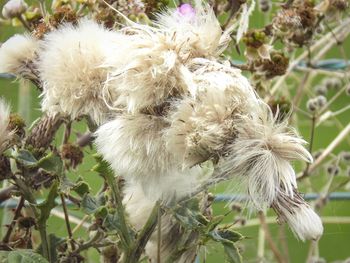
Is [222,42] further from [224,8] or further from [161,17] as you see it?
[224,8]

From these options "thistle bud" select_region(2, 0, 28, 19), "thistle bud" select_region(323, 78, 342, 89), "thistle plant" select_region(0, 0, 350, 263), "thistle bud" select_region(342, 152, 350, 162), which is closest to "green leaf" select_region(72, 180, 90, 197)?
"thistle plant" select_region(0, 0, 350, 263)

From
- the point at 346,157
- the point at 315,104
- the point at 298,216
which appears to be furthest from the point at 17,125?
the point at 346,157

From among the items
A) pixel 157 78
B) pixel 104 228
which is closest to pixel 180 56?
pixel 157 78

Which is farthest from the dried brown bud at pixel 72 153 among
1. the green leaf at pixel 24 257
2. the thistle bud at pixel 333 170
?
the thistle bud at pixel 333 170

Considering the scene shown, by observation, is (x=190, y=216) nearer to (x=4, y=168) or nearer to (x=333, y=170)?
(x=4, y=168)

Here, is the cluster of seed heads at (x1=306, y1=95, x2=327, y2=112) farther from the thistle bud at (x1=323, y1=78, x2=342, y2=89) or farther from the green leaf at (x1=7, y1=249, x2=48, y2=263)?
the green leaf at (x1=7, y1=249, x2=48, y2=263)

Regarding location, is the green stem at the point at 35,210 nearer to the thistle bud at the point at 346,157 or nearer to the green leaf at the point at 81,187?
the green leaf at the point at 81,187
